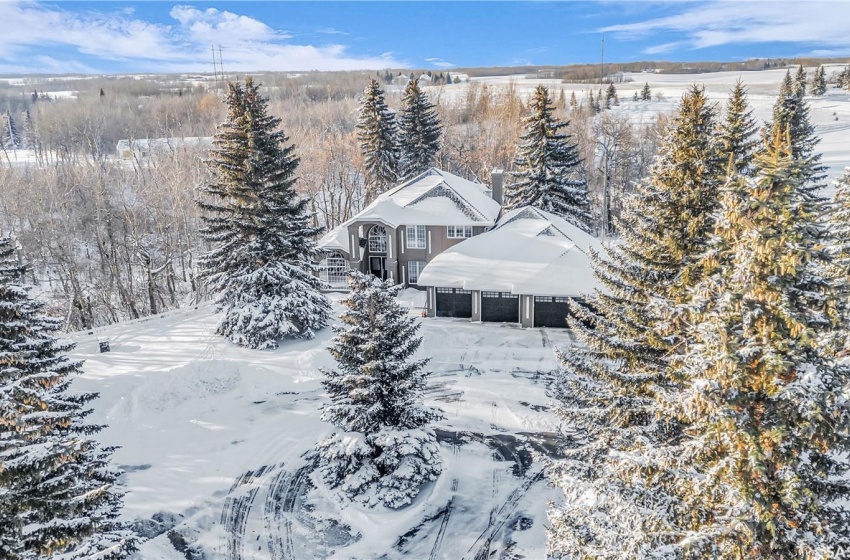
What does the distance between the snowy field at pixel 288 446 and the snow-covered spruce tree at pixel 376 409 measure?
713mm

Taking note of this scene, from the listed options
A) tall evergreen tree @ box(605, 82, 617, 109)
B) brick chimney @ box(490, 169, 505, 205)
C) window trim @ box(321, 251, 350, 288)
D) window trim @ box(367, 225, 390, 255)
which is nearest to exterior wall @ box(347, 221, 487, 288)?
window trim @ box(367, 225, 390, 255)

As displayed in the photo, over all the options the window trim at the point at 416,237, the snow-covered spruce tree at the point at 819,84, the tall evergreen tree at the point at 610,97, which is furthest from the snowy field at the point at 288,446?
the snow-covered spruce tree at the point at 819,84

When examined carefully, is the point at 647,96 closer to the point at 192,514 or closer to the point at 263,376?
the point at 263,376

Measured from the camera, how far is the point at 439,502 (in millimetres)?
15367

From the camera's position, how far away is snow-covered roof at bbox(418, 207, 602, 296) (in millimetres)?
26781

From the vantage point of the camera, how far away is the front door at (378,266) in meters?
34.4

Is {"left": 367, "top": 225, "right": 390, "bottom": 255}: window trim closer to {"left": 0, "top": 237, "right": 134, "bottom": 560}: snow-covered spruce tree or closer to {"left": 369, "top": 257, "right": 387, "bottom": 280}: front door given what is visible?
{"left": 369, "top": 257, "right": 387, "bottom": 280}: front door

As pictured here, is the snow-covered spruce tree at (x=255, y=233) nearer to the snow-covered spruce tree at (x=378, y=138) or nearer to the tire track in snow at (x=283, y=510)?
the tire track in snow at (x=283, y=510)

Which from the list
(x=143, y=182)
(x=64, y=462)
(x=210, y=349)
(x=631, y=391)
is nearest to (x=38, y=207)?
(x=143, y=182)

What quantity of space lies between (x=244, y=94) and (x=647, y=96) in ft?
321

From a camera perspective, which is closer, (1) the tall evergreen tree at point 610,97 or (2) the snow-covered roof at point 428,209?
(2) the snow-covered roof at point 428,209

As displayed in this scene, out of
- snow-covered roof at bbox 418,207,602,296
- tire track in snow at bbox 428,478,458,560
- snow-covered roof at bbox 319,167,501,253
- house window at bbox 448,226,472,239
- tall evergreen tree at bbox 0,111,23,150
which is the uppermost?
tall evergreen tree at bbox 0,111,23,150

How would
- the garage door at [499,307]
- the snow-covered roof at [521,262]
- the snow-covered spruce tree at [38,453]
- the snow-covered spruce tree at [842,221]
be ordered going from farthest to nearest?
the garage door at [499,307]
the snow-covered roof at [521,262]
the snow-covered spruce tree at [842,221]
the snow-covered spruce tree at [38,453]

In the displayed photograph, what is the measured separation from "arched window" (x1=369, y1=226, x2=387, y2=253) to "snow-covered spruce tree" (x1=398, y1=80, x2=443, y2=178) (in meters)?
12.3
